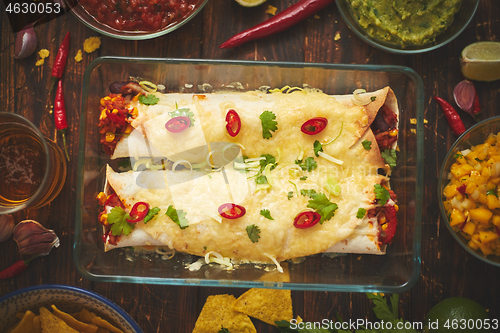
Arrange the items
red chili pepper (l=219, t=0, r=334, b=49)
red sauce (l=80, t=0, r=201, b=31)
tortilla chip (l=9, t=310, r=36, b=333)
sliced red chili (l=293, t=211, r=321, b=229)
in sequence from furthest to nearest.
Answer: red chili pepper (l=219, t=0, r=334, b=49) < red sauce (l=80, t=0, r=201, b=31) < tortilla chip (l=9, t=310, r=36, b=333) < sliced red chili (l=293, t=211, r=321, b=229)

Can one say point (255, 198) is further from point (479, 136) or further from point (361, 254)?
point (479, 136)

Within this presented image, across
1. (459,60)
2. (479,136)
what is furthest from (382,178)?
(459,60)

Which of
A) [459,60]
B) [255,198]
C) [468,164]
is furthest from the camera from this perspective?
[459,60]

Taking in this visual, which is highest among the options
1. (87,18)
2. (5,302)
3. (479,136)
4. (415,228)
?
(87,18)

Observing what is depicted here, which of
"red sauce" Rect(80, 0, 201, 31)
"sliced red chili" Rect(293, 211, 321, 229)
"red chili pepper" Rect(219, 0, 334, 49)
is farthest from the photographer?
"red chili pepper" Rect(219, 0, 334, 49)

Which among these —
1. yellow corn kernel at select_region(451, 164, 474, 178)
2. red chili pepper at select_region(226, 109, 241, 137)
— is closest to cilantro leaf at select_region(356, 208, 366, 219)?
yellow corn kernel at select_region(451, 164, 474, 178)

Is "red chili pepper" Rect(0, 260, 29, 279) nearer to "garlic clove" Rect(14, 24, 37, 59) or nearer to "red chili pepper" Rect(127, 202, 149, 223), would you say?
"red chili pepper" Rect(127, 202, 149, 223)

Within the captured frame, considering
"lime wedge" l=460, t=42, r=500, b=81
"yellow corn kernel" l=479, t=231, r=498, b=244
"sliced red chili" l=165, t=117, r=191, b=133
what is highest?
"lime wedge" l=460, t=42, r=500, b=81
